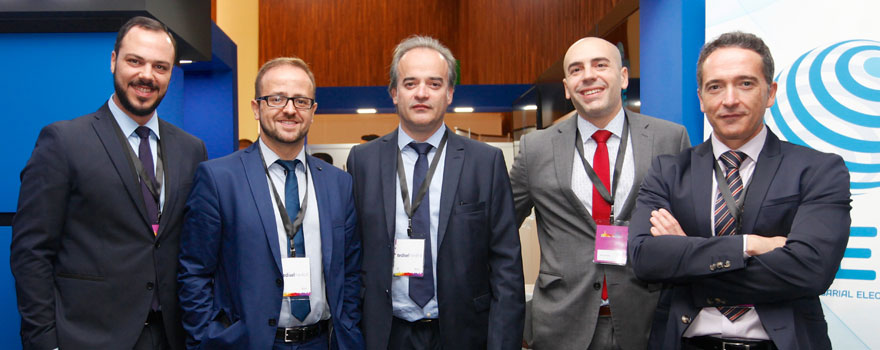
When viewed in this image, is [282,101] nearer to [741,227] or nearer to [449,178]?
[449,178]

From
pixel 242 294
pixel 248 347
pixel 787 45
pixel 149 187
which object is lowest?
pixel 248 347

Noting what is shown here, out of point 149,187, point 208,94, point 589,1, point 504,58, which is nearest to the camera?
point 149,187

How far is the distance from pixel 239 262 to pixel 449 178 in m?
0.81

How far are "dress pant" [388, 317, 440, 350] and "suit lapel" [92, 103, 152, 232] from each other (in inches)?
38.0

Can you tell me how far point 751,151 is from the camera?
1798 millimetres

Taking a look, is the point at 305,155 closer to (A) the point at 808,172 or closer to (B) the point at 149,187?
(B) the point at 149,187

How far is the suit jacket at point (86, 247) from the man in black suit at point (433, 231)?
2.51 feet

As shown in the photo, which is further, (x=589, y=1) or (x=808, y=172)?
(x=589, y=1)

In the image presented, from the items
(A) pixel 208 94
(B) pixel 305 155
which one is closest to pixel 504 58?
(A) pixel 208 94

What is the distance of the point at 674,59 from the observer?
10.6 feet

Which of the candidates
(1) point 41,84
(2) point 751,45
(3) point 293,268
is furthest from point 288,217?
(1) point 41,84

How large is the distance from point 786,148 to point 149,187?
2177 mm

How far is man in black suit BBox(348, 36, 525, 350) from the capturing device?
2.05 meters

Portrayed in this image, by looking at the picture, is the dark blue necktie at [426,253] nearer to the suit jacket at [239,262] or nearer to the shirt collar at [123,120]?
the suit jacket at [239,262]
